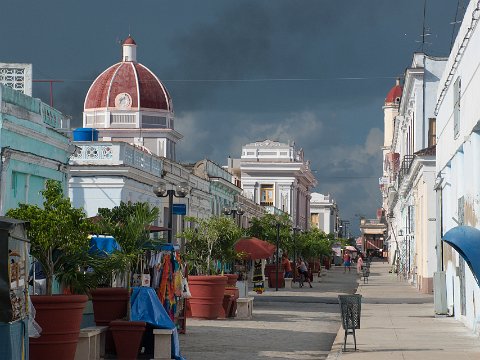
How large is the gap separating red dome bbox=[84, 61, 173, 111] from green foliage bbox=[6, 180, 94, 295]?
59029 mm

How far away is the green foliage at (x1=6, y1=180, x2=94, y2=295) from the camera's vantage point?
1500cm

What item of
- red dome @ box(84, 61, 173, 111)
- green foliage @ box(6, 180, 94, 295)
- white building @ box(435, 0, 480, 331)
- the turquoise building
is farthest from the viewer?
red dome @ box(84, 61, 173, 111)

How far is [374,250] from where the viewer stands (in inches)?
7200

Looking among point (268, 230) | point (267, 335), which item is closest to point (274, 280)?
point (268, 230)

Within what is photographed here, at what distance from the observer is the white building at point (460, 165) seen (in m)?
20.6

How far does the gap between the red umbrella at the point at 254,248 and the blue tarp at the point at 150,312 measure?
21077 millimetres

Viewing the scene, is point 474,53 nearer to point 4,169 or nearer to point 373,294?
point 4,169

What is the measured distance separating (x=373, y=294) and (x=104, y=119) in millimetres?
34343

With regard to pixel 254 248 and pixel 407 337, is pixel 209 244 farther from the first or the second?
pixel 254 248

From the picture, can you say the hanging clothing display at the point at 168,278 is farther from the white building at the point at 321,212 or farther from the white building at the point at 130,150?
the white building at the point at 321,212

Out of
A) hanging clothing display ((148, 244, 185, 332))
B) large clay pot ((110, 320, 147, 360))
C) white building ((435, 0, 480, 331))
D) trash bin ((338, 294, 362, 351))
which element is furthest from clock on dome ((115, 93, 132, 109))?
large clay pot ((110, 320, 147, 360))

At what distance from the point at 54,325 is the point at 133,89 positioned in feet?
200

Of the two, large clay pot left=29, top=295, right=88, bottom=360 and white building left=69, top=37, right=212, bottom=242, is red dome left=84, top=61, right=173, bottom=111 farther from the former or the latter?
large clay pot left=29, top=295, right=88, bottom=360

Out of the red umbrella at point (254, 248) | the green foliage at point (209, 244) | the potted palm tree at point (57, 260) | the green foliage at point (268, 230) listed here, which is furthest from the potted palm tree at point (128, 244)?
the green foliage at point (268, 230)
